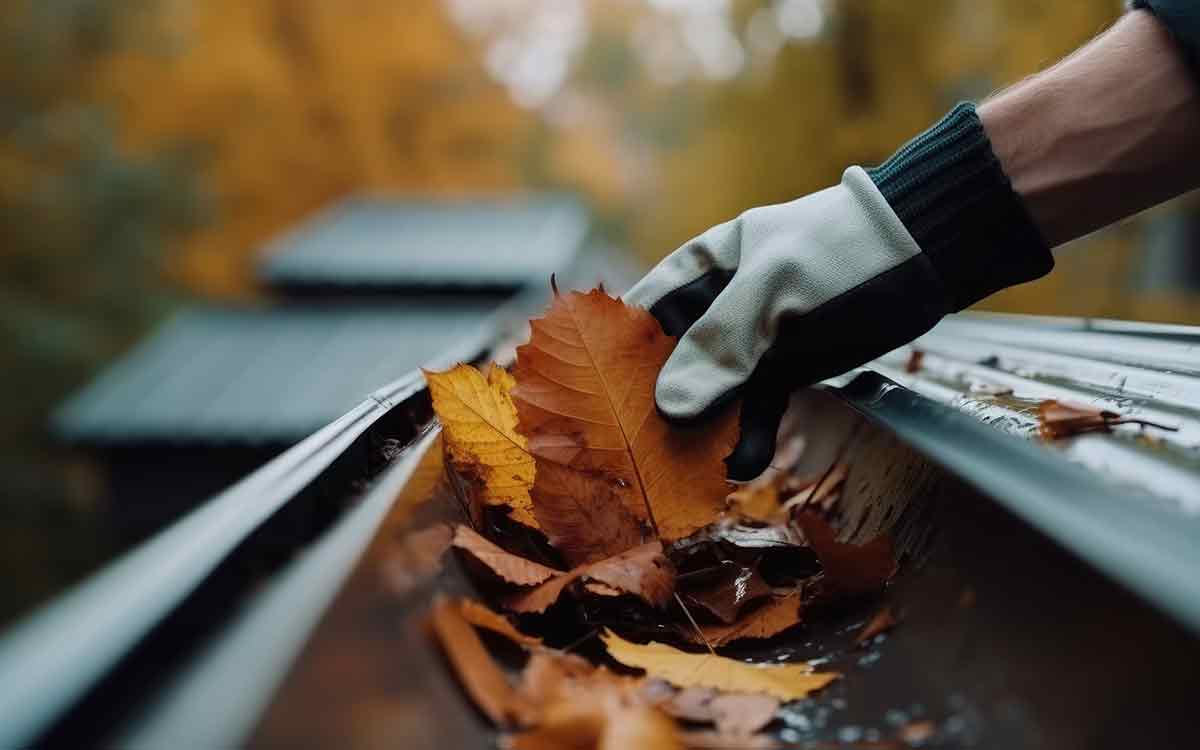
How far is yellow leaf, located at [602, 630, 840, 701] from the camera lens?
62 cm

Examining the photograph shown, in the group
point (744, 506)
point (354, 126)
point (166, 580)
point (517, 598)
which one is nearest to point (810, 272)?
point (744, 506)

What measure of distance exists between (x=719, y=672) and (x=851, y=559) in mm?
166

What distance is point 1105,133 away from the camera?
3.51ft

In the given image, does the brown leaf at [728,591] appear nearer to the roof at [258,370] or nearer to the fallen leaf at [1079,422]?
the fallen leaf at [1079,422]

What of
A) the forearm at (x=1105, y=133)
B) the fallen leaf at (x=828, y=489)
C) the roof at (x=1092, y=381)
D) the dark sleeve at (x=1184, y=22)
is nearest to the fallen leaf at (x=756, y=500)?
the fallen leaf at (x=828, y=489)

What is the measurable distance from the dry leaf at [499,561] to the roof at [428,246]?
611 cm

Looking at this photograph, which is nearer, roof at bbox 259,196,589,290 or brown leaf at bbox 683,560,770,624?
brown leaf at bbox 683,560,770,624

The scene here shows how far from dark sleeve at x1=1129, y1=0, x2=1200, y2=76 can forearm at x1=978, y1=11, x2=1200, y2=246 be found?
2 cm

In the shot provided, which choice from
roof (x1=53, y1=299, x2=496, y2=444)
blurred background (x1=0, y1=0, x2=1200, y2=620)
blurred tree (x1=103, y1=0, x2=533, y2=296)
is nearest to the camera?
roof (x1=53, y1=299, x2=496, y2=444)

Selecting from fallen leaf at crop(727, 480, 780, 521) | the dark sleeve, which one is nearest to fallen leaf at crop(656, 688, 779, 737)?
fallen leaf at crop(727, 480, 780, 521)

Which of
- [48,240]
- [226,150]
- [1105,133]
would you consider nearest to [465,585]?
[1105,133]

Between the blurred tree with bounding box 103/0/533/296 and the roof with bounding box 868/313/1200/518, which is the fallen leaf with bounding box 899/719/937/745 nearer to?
the roof with bounding box 868/313/1200/518

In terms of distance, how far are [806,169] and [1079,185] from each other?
7.26 m

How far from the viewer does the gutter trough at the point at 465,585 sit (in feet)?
1.24
